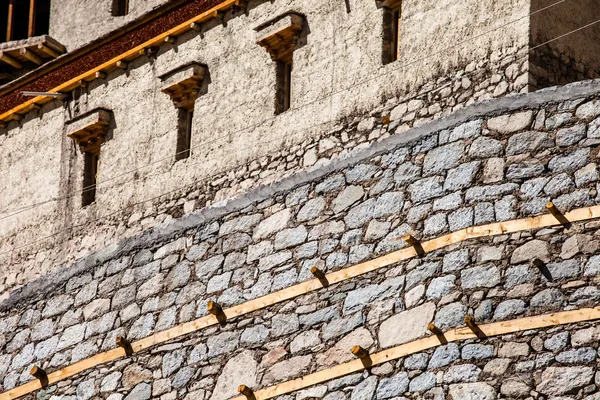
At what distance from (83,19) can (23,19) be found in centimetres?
342

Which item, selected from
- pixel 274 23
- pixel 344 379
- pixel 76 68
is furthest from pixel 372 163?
pixel 76 68

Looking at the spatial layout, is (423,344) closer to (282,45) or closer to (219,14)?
(282,45)

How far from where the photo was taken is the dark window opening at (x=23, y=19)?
91.5 feet

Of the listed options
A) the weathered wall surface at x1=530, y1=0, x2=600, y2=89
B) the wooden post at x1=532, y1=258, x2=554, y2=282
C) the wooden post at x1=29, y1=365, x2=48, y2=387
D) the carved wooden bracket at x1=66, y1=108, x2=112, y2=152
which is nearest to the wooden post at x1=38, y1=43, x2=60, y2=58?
the carved wooden bracket at x1=66, y1=108, x2=112, y2=152

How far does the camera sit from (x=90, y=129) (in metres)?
23.5

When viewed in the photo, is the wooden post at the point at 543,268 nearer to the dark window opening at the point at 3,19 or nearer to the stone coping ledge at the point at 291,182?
the stone coping ledge at the point at 291,182

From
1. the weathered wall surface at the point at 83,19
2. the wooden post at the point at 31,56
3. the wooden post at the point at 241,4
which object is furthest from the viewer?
the wooden post at the point at 31,56

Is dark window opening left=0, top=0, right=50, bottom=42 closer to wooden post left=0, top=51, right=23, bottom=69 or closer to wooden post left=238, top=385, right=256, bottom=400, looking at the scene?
wooden post left=0, top=51, right=23, bottom=69

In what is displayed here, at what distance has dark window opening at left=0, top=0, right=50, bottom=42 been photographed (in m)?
27.9

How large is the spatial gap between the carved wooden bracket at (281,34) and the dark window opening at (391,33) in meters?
1.37

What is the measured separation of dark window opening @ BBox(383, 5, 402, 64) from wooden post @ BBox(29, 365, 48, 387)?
18.1ft

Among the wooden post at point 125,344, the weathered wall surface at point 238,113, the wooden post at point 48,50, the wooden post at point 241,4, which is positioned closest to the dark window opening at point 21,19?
the wooden post at point 48,50

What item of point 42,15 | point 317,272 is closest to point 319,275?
point 317,272

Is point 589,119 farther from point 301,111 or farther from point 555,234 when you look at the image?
point 301,111
